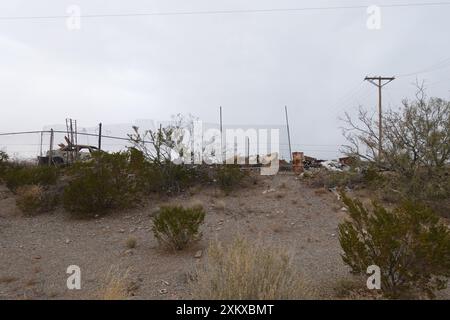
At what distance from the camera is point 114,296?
5.70 meters

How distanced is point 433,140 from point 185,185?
8.09 meters

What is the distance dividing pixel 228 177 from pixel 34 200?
6340 mm

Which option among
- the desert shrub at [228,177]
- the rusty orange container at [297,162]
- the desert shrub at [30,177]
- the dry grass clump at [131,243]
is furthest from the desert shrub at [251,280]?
the rusty orange container at [297,162]

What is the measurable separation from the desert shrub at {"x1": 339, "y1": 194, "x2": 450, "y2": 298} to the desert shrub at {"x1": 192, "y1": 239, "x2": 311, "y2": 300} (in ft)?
4.66

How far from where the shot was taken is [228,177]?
1564 centimetres

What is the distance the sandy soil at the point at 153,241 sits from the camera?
7426mm

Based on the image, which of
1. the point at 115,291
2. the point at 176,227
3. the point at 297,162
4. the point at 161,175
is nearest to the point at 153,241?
the point at 176,227

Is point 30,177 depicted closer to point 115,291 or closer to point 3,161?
point 3,161

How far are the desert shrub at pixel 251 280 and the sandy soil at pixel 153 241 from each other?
1.06 m

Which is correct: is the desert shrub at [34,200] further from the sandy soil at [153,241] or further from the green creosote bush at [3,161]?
the green creosote bush at [3,161]

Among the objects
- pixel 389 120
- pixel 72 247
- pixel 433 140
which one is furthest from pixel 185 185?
pixel 433 140

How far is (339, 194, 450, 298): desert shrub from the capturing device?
6133 mm

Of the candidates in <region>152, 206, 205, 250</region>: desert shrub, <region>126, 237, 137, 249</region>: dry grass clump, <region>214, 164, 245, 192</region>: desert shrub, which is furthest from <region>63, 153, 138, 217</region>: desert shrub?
<region>152, 206, 205, 250</region>: desert shrub

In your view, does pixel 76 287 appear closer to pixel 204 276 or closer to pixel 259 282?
pixel 204 276
